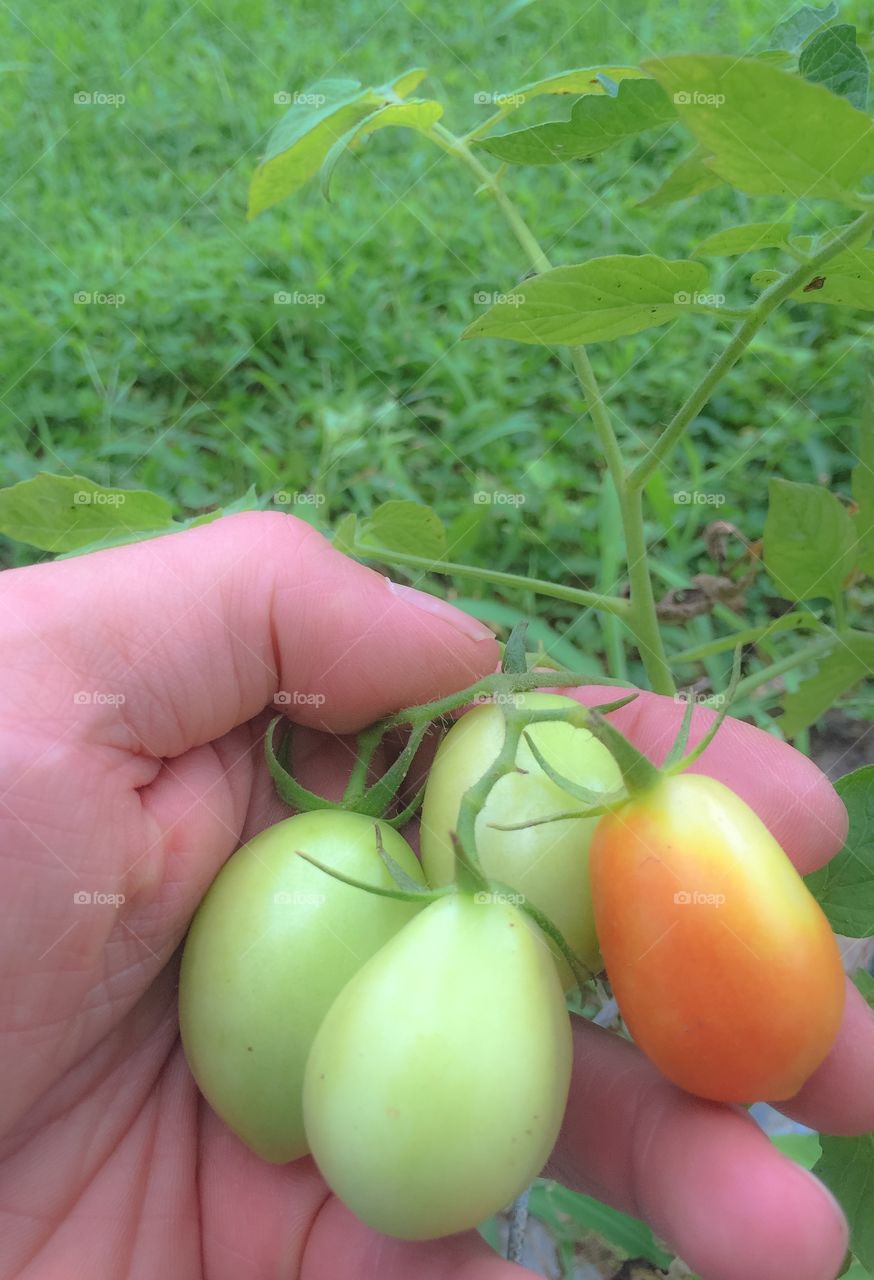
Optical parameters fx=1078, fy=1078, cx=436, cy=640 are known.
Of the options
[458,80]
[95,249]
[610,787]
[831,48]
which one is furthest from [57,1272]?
[458,80]

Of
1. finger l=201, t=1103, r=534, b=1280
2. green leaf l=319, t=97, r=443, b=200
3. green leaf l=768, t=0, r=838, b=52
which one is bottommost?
finger l=201, t=1103, r=534, b=1280

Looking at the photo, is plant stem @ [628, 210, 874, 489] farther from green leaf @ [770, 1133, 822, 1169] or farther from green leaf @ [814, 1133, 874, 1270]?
green leaf @ [770, 1133, 822, 1169]
